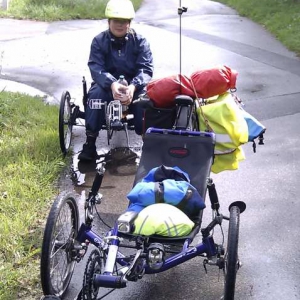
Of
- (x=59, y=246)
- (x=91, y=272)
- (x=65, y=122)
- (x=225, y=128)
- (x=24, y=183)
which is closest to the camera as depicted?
(x=91, y=272)

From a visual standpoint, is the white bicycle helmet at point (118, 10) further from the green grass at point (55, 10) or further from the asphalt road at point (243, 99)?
the green grass at point (55, 10)

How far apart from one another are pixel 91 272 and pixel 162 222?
20.1 inches

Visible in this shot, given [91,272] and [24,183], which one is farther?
[24,183]

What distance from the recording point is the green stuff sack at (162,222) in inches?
125

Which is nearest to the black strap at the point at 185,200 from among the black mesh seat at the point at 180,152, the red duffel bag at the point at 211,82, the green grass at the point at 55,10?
the black mesh seat at the point at 180,152

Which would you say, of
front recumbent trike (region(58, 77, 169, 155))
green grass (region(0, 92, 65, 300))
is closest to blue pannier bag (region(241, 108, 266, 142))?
front recumbent trike (region(58, 77, 169, 155))

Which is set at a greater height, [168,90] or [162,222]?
[168,90]

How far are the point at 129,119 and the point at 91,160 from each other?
58cm

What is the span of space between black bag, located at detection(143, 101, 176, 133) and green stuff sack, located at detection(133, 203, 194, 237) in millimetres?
1147

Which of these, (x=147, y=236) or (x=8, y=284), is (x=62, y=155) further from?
(x=147, y=236)

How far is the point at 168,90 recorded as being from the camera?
4.29m

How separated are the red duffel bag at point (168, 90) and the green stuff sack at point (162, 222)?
1.22 meters

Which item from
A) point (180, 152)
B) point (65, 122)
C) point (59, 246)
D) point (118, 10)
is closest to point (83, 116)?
point (65, 122)

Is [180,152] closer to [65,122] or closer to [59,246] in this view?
[59,246]
